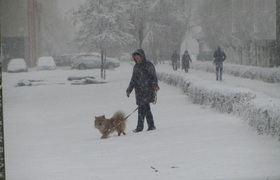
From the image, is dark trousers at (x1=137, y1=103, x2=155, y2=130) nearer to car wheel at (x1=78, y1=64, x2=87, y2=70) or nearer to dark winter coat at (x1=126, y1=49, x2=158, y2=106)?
dark winter coat at (x1=126, y1=49, x2=158, y2=106)

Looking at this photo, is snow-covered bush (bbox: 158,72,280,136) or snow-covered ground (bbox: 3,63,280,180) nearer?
snow-covered ground (bbox: 3,63,280,180)

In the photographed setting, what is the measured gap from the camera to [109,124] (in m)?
7.81

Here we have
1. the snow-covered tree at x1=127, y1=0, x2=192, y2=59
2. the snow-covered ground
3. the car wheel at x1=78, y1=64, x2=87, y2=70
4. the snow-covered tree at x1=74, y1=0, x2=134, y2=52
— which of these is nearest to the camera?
the snow-covered ground

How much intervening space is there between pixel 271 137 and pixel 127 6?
64.7 feet

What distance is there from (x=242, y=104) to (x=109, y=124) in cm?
252

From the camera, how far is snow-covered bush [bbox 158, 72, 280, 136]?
20.5 feet

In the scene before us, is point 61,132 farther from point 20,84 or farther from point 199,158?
point 20,84

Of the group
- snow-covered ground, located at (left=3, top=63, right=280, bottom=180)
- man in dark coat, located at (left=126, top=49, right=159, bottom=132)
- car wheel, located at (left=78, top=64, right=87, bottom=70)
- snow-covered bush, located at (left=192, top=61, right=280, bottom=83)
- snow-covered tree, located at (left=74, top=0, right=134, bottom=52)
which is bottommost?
snow-covered ground, located at (left=3, top=63, right=280, bottom=180)

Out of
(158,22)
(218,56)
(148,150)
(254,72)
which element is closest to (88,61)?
(158,22)

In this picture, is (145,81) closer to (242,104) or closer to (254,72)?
(242,104)

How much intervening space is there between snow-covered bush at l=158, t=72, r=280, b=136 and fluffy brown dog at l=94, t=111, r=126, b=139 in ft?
7.09

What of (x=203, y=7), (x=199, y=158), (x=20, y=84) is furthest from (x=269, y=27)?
(x=199, y=158)

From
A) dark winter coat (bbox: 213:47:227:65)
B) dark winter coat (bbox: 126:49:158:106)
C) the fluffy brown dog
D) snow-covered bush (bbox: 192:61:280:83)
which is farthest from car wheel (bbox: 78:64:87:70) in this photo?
dark winter coat (bbox: 126:49:158:106)

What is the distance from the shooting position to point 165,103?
12992mm
